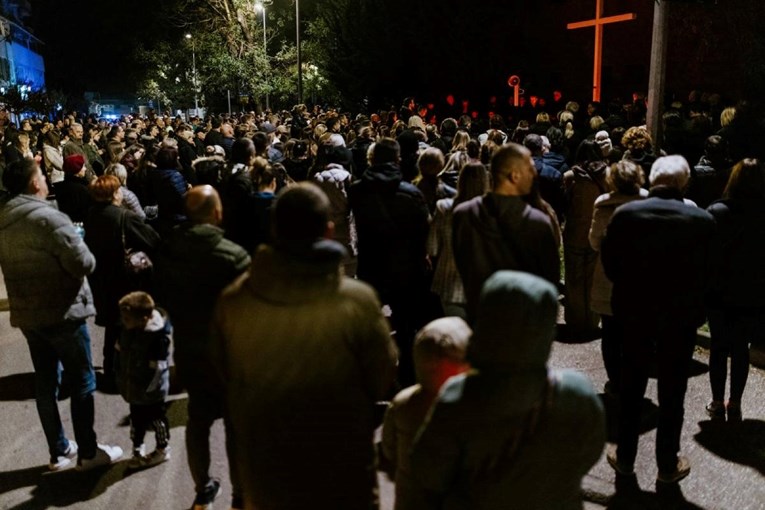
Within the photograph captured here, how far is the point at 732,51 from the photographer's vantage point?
769 inches

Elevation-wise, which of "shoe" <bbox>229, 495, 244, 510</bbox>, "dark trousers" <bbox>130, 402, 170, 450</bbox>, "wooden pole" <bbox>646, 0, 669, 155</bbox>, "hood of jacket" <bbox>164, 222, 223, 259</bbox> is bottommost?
"shoe" <bbox>229, 495, 244, 510</bbox>

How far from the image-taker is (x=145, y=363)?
5.40 metres

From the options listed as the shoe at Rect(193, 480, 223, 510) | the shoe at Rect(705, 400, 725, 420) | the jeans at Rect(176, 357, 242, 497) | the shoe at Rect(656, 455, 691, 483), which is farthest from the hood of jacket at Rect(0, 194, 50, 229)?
the shoe at Rect(705, 400, 725, 420)

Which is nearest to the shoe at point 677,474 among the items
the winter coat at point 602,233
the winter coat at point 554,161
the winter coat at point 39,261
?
the winter coat at point 602,233

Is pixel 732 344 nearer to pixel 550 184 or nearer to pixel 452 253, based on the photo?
pixel 452 253

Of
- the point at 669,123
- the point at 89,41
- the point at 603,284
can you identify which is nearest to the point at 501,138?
the point at 669,123

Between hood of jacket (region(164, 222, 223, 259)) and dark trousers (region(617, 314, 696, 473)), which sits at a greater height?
hood of jacket (region(164, 222, 223, 259))

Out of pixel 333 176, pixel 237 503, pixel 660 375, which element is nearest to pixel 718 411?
pixel 660 375

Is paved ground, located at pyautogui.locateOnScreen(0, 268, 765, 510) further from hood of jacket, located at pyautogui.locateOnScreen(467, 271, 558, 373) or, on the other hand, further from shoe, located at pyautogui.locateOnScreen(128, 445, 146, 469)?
hood of jacket, located at pyautogui.locateOnScreen(467, 271, 558, 373)

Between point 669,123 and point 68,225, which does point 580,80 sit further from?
point 68,225

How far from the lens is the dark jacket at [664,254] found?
4.70 meters

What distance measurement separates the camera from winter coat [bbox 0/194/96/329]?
493 cm

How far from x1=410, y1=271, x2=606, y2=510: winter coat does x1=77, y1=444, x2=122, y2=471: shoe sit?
3.70 metres

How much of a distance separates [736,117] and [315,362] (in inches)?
339
